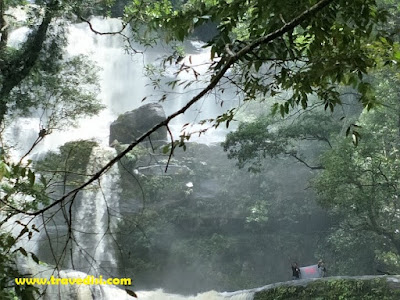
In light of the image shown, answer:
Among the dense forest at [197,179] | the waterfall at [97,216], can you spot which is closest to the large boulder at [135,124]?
the dense forest at [197,179]

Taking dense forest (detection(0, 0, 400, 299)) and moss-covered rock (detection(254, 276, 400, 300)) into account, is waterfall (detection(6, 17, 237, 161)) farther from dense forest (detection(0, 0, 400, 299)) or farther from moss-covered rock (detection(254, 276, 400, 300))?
moss-covered rock (detection(254, 276, 400, 300))

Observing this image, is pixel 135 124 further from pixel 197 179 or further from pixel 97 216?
pixel 97 216

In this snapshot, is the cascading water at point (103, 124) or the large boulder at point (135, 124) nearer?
the cascading water at point (103, 124)

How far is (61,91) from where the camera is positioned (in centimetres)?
1054

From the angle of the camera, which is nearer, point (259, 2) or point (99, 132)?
point (259, 2)

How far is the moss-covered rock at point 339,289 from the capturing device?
8242 mm

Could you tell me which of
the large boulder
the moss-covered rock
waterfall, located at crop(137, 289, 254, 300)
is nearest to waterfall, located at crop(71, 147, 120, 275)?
the large boulder

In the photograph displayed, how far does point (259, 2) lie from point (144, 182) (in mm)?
15031

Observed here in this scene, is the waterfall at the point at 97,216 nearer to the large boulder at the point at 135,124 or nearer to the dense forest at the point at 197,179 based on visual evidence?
the dense forest at the point at 197,179

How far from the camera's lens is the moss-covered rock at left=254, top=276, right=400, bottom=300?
27.0 ft

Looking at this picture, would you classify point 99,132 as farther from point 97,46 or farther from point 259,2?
point 259,2

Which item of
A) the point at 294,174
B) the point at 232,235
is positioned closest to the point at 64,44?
the point at 232,235

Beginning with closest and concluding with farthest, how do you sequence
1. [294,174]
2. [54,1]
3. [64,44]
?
[54,1], [64,44], [294,174]

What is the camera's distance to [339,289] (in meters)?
8.61
